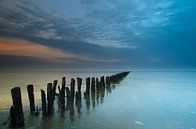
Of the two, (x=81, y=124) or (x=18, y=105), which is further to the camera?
Answer: (x=81, y=124)

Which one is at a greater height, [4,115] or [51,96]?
[51,96]

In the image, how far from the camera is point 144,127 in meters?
9.27

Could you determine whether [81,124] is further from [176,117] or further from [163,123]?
[176,117]

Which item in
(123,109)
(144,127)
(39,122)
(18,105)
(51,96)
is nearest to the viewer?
(18,105)

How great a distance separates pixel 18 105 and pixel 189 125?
7148 millimetres

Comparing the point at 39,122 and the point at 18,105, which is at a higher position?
the point at 18,105

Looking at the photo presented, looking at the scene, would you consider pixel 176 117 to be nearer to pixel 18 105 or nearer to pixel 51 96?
pixel 51 96

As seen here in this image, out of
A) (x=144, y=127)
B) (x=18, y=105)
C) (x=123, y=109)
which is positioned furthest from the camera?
(x=123, y=109)

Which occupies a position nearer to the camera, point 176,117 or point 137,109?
point 176,117

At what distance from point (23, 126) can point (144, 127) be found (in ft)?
16.0

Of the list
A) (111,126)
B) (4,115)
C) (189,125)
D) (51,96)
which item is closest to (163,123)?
(189,125)

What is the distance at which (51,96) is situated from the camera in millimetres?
11234

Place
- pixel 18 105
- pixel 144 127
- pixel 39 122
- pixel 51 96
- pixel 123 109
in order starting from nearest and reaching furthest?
pixel 18 105
pixel 144 127
pixel 39 122
pixel 51 96
pixel 123 109

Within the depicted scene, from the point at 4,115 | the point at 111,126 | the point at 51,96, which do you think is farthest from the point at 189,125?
the point at 4,115
